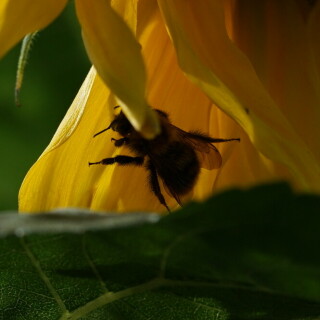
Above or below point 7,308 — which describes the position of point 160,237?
above

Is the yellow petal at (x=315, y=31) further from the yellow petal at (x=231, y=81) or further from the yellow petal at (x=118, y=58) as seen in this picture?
the yellow petal at (x=118, y=58)

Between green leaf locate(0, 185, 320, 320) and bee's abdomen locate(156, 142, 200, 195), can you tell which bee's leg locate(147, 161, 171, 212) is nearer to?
bee's abdomen locate(156, 142, 200, 195)

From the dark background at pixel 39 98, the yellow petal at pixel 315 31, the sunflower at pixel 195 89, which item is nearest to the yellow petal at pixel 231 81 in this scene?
the sunflower at pixel 195 89

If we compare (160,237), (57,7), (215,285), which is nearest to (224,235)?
(160,237)

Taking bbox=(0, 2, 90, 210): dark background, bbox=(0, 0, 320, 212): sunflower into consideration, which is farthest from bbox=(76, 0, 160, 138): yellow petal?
bbox=(0, 2, 90, 210): dark background

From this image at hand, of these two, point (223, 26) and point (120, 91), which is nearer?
point (120, 91)

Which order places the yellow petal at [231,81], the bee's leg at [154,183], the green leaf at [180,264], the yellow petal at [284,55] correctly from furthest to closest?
1. the bee's leg at [154,183]
2. the yellow petal at [284,55]
3. the yellow petal at [231,81]
4. the green leaf at [180,264]

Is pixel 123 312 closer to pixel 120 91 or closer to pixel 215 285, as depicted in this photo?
pixel 215 285

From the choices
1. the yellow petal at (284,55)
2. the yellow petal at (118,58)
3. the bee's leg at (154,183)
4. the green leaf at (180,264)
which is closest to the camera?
the green leaf at (180,264)
